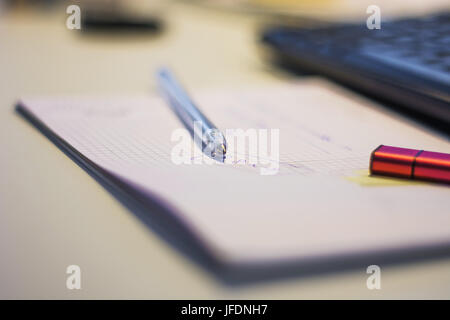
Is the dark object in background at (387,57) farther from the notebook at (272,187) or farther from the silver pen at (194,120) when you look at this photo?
the silver pen at (194,120)

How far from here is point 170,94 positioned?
1.30 feet

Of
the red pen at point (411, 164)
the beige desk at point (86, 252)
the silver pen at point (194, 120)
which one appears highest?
the silver pen at point (194, 120)

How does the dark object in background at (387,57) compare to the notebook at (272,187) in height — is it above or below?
above

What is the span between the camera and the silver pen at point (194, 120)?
27cm

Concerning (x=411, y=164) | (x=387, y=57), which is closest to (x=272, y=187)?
(x=411, y=164)

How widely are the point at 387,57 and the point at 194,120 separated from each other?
176 millimetres

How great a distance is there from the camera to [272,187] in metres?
0.23

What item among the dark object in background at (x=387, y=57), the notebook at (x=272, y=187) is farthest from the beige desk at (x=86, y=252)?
the dark object in background at (x=387, y=57)

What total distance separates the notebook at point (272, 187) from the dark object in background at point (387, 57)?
2 cm

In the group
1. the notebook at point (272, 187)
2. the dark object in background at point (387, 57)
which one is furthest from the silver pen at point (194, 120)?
the dark object in background at point (387, 57)

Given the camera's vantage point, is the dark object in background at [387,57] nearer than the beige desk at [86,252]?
No

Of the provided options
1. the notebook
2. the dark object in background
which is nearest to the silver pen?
the notebook

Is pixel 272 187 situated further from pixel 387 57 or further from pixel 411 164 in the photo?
pixel 387 57

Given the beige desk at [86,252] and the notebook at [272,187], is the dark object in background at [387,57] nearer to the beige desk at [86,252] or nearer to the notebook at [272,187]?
the notebook at [272,187]
